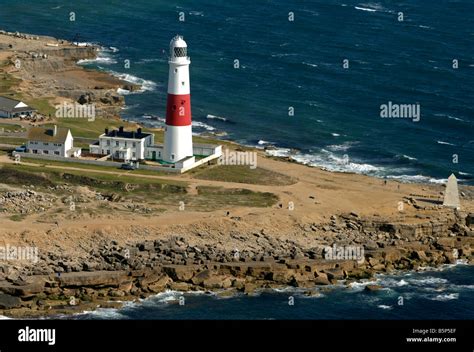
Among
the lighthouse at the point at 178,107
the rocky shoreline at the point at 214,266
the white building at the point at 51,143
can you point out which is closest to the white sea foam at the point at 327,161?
the lighthouse at the point at 178,107

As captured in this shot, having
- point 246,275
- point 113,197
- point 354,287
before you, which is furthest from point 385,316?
point 113,197

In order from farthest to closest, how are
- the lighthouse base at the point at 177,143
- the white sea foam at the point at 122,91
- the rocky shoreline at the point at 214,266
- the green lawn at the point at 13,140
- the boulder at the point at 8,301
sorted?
the white sea foam at the point at 122,91 → the green lawn at the point at 13,140 → the lighthouse base at the point at 177,143 → the rocky shoreline at the point at 214,266 → the boulder at the point at 8,301

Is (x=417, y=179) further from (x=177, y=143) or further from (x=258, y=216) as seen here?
(x=177, y=143)

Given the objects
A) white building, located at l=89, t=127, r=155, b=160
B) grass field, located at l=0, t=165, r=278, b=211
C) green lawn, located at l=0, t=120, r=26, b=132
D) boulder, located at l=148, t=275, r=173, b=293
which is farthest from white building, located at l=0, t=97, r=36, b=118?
boulder, located at l=148, t=275, r=173, b=293

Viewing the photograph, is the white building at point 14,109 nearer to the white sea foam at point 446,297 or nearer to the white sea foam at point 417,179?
the white sea foam at point 417,179

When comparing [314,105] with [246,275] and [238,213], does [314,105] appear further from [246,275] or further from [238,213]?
[246,275]

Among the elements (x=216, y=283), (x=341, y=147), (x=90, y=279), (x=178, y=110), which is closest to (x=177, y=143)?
(x=178, y=110)
